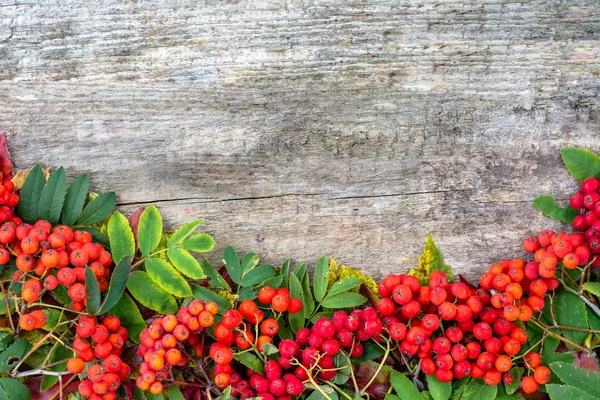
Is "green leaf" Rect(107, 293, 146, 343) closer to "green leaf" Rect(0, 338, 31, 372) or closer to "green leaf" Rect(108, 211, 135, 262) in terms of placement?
"green leaf" Rect(108, 211, 135, 262)

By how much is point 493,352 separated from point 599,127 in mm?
874

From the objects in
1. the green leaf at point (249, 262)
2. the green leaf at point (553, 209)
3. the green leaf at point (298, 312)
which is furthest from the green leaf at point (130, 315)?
the green leaf at point (553, 209)

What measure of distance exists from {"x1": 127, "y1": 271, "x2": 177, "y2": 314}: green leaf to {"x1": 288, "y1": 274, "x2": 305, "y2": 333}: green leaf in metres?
0.39

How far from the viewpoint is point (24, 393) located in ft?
5.98

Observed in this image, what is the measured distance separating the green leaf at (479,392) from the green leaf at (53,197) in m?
1.46

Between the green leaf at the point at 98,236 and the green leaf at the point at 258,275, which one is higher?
the green leaf at the point at 98,236

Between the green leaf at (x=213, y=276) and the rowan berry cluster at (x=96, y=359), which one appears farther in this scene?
the green leaf at (x=213, y=276)

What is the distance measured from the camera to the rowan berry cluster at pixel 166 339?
5.71ft

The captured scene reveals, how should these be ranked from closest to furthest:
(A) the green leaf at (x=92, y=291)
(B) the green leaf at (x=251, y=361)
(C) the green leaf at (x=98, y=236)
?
(A) the green leaf at (x=92, y=291), (B) the green leaf at (x=251, y=361), (C) the green leaf at (x=98, y=236)

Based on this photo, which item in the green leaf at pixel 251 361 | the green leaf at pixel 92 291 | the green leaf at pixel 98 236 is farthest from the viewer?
the green leaf at pixel 98 236

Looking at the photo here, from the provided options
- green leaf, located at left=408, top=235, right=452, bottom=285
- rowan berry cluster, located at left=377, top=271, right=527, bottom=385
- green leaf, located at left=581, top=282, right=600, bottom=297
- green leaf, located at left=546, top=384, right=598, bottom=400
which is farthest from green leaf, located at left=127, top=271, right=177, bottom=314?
green leaf, located at left=581, top=282, right=600, bottom=297

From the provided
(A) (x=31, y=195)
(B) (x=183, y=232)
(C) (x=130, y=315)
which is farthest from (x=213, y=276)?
(A) (x=31, y=195)

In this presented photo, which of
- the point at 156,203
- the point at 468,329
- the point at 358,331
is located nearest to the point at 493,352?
the point at 468,329

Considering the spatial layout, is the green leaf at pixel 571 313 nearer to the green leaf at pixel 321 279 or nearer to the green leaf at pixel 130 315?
the green leaf at pixel 321 279
